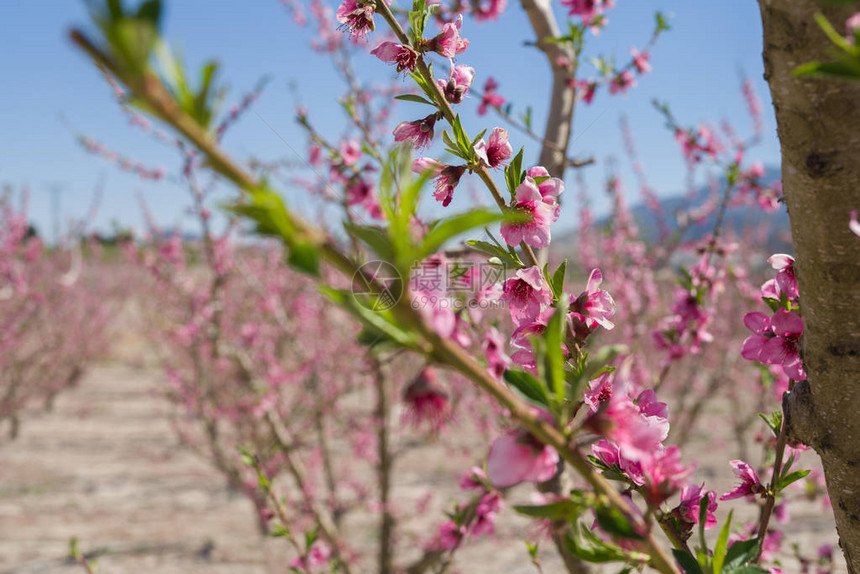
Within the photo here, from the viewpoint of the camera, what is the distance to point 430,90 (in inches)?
42.1

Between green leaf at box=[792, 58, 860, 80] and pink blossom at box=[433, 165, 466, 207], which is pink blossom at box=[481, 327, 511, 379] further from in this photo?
green leaf at box=[792, 58, 860, 80]

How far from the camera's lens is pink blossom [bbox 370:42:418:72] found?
1134mm

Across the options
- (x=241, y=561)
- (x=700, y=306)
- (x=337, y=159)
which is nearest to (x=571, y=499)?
(x=700, y=306)

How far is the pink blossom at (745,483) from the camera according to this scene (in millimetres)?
1036

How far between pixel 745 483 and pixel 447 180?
871 mm

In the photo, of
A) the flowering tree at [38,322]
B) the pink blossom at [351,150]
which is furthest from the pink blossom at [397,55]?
the flowering tree at [38,322]

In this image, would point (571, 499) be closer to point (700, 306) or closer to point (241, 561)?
point (700, 306)

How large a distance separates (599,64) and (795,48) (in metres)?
1.91

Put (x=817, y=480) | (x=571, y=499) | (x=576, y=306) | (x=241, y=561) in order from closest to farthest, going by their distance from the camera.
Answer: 1. (x=571, y=499)
2. (x=576, y=306)
3. (x=817, y=480)
4. (x=241, y=561)

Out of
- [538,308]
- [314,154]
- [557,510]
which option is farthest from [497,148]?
[314,154]

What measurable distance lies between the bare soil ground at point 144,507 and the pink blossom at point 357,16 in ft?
17.4

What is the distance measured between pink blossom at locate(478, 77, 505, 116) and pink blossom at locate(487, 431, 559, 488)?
1724mm

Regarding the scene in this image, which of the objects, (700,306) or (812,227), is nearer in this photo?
(812,227)

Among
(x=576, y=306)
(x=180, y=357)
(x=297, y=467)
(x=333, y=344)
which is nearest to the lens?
(x=576, y=306)
